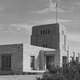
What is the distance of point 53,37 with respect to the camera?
44.6 m

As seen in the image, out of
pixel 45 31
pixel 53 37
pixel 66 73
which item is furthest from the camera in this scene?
pixel 45 31

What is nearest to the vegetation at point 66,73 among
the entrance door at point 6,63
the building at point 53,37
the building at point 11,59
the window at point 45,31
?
the building at point 11,59

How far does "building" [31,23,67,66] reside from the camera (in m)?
44.1

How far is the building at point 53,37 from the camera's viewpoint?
44.1 m

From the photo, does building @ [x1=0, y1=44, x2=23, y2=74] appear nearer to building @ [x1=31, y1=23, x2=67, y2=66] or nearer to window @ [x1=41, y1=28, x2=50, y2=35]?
building @ [x1=31, y1=23, x2=67, y2=66]

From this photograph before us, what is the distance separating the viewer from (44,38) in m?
45.3

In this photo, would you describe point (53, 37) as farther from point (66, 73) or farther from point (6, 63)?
point (66, 73)

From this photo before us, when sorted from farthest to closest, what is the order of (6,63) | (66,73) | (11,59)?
(6,63), (11,59), (66,73)

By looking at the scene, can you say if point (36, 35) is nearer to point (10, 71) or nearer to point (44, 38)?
point (44, 38)

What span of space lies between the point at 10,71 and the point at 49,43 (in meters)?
13.2

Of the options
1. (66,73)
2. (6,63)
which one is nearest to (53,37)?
(6,63)

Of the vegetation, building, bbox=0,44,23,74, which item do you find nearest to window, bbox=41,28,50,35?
building, bbox=0,44,23,74

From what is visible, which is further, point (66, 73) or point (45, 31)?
point (45, 31)

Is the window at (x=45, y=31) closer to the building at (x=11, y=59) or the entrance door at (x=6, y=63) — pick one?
the building at (x=11, y=59)
